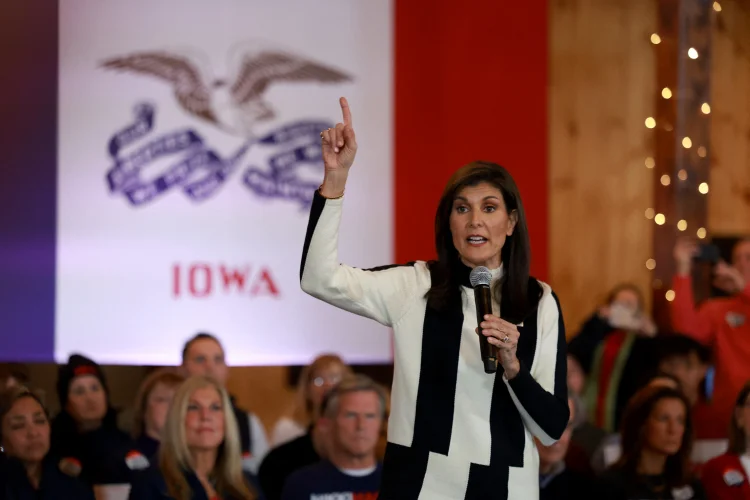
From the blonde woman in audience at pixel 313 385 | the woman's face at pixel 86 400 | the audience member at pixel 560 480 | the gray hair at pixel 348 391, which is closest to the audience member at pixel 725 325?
the audience member at pixel 560 480

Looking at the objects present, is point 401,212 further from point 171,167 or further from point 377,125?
point 171,167

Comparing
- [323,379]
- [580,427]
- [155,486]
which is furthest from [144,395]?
[580,427]

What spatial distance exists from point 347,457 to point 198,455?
0.55 metres

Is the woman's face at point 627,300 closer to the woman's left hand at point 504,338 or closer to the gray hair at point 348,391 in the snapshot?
the gray hair at point 348,391

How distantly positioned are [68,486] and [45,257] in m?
2.07

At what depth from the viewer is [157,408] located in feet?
14.1

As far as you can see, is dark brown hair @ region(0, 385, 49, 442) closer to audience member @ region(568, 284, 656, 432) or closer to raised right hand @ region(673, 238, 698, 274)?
audience member @ region(568, 284, 656, 432)

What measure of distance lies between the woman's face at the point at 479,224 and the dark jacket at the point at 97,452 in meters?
2.22

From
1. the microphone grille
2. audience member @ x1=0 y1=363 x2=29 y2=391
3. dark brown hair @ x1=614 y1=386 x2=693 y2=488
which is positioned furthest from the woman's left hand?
audience member @ x1=0 y1=363 x2=29 y2=391

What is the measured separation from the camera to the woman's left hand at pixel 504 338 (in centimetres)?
206

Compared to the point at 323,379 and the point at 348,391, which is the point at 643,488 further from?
the point at 323,379

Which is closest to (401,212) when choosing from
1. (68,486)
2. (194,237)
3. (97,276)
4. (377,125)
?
(377,125)

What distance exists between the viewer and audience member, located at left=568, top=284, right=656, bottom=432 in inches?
209

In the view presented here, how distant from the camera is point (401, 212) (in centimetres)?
620
